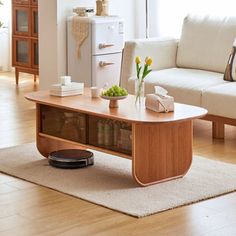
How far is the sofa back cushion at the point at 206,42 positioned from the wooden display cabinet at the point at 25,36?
6.86 feet

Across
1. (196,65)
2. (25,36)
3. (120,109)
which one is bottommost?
(120,109)

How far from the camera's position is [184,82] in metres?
5.73

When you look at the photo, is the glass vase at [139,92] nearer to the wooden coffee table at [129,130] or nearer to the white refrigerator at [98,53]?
the wooden coffee table at [129,130]

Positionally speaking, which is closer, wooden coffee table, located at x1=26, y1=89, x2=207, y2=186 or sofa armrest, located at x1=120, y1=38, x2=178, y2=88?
wooden coffee table, located at x1=26, y1=89, x2=207, y2=186

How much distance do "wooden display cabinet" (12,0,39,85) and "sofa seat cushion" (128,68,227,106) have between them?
221cm

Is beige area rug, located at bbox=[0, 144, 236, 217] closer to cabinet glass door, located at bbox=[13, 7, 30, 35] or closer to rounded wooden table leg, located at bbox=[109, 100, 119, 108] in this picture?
rounded wooden table leg, located at bbox=[109, 100, 119, 108]

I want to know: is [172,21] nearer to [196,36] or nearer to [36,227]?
[196,36]

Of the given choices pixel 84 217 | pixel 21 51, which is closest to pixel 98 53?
pixel 21 51

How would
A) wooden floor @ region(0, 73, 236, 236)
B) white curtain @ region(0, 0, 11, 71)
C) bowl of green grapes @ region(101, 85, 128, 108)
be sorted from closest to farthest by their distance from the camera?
wooden floor @ region(0, 73, 236, 236), bowl of green grapes @ region(101, 85, 128, 108), white curtain @ region(0, 0, 11, 71)

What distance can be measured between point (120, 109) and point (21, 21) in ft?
13.0

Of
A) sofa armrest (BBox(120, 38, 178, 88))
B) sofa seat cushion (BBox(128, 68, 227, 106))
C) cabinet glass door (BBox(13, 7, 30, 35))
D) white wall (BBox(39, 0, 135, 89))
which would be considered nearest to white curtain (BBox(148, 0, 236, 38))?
sofa armrest (BBox(120, 38, 178, 88))

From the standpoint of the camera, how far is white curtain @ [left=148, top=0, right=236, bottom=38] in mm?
6665

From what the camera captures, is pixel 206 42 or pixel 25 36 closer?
pixel 206 42

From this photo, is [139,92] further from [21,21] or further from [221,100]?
[21,21]
